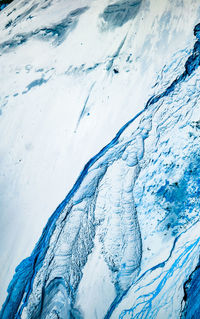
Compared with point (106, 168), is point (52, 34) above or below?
above

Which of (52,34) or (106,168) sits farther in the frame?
(52,34)

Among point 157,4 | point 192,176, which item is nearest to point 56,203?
point 192,176

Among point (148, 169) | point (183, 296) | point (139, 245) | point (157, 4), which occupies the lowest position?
point (183, 296)

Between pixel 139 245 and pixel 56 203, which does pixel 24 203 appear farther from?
pixel 139 245

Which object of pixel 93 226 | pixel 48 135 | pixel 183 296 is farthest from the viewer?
pixel 48 135

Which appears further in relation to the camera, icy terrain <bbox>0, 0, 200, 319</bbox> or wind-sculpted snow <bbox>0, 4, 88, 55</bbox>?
wind-sculpted snow <bbox>0, 4, 88, 55</bbox>

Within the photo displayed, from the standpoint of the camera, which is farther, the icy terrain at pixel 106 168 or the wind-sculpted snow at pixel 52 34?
the wind-sculpted snow at pixel 52 34

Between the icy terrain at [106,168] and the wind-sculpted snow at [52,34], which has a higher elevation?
the wind-sculpted snow at [52,34]

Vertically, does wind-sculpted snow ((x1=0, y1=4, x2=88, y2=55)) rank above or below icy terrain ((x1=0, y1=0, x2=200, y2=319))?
above
